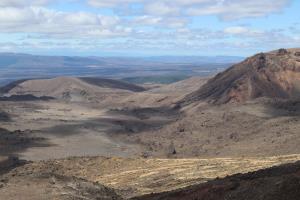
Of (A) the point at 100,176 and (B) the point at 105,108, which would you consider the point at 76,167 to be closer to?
(A) the point at 100,176

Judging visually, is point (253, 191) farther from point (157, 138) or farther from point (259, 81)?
point (259, 81)

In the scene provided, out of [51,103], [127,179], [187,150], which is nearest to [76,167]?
[127,179]

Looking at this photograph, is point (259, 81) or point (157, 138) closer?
point (157, 138)

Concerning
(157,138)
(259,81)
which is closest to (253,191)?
(157,138)

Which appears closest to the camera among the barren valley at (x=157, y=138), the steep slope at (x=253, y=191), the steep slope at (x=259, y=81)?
the steep slope at (x=253, y=191)

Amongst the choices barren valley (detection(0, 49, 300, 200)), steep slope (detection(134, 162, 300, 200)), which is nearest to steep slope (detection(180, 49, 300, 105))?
barren valley (detection(0, 49, 300, 200))

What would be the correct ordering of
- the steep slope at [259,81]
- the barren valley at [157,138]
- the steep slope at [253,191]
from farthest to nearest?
the steep slope at [259,81] → the barren valley at [157,138] → the steep slope at [253,191]

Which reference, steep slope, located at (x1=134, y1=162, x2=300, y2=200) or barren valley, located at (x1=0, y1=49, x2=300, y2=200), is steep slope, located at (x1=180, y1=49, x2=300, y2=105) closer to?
barren valley, located at (x1=0, y1=49, x2=300, y2=200)

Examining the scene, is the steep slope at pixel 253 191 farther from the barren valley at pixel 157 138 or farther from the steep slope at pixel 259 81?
the steep slope at pixel 259 81

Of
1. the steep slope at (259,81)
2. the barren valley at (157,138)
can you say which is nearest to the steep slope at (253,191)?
the barren valley at (157,138)
